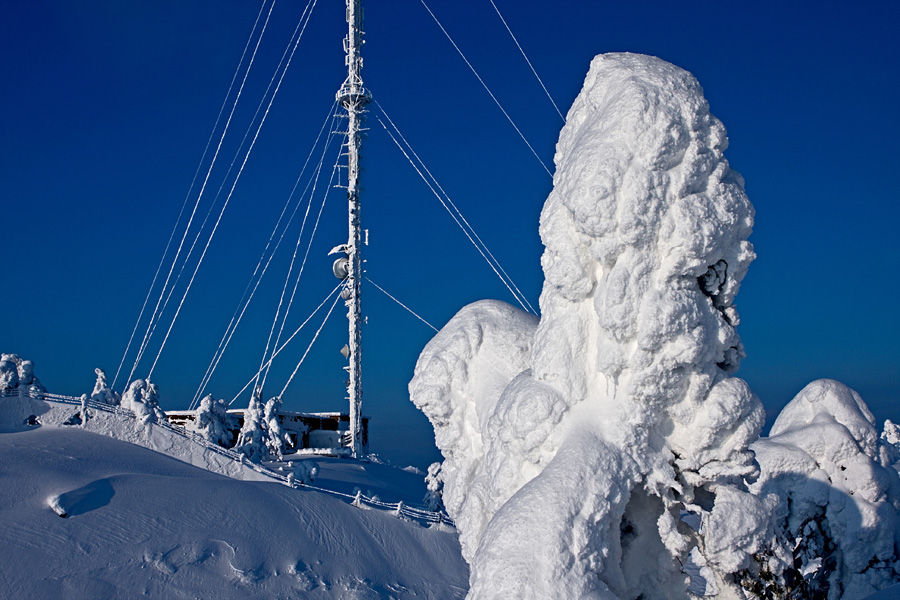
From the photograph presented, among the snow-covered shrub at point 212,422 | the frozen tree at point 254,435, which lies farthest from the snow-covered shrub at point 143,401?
the frozen tree at point 254,435

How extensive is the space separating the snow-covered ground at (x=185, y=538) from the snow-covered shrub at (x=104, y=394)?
3275 millimetres

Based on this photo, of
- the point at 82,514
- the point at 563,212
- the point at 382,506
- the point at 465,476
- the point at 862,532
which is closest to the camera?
the point at 563,212

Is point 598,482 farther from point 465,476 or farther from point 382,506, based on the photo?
point 382,506

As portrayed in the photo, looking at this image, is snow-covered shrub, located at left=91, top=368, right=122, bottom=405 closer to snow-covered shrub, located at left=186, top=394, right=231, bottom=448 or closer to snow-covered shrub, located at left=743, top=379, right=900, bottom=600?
snow-covered shrub, located at left=186, top=394, right=231, bottom=448

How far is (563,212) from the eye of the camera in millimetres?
6246

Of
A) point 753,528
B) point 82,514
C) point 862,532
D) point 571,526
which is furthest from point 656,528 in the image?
point 82,514

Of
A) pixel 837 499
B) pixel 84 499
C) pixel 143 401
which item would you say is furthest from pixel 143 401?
pixel 837 499

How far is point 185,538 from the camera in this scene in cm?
1240

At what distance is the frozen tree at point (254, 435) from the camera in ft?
72.3

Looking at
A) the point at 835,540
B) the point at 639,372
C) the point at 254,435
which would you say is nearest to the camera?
the point at 639,372

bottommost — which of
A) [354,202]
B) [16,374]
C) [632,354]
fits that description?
[16,374]

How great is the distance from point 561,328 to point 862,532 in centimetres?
709

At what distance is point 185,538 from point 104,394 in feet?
31.1

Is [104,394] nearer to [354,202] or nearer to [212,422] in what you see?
[212,422]
